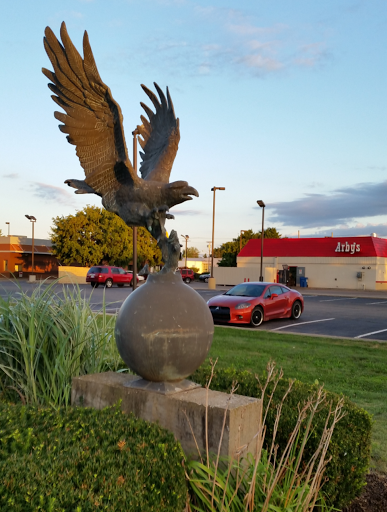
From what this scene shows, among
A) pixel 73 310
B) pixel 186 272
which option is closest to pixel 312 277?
pixel 186 272

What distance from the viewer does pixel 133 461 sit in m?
2.70

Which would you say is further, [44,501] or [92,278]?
[92,278]

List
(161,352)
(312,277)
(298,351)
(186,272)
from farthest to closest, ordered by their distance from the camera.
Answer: (186,272)
(312,277)
(298,351)
(161,352)

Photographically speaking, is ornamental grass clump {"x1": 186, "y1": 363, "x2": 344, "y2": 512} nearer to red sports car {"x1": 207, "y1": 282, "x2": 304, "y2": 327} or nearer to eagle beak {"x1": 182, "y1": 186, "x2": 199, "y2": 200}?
eagle beak {"x1": 182, "y1": 186, "x2": 199, "y2": 200}

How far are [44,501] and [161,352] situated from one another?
1717 millimetres

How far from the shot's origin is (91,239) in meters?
49.2

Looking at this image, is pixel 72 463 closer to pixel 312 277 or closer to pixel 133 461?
pixel 133 461

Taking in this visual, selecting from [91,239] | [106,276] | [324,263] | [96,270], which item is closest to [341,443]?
[106,276]

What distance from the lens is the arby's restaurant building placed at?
42.6 meters

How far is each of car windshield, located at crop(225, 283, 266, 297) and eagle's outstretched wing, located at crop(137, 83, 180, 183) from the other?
426 inches

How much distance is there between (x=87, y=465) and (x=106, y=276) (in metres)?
33.8

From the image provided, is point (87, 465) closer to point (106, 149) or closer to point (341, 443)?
point (341, 443)

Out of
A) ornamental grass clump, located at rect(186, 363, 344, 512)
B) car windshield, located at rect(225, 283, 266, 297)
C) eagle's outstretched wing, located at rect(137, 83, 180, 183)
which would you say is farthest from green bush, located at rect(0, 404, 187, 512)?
car windshield, located at rect(225, 283, 266, 297)

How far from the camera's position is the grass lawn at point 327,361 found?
19.6ft
